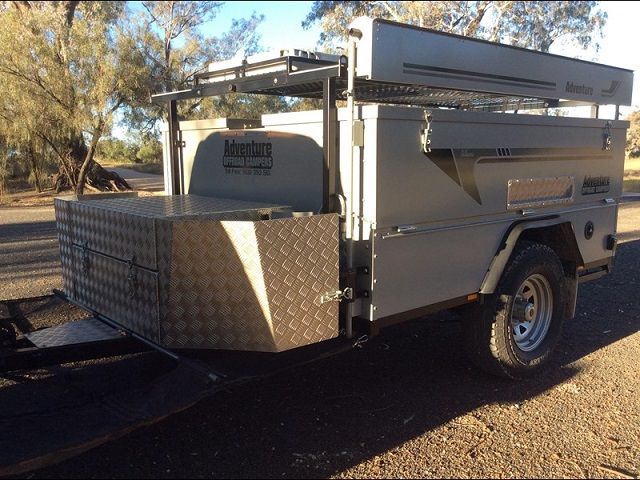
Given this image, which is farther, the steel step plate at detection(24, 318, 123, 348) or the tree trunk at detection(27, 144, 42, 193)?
the tree trunk at detection(27, 144, 42, 193)

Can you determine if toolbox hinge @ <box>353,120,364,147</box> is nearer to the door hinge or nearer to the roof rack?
the roof rack

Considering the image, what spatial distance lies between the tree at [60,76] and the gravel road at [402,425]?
53.3 feet

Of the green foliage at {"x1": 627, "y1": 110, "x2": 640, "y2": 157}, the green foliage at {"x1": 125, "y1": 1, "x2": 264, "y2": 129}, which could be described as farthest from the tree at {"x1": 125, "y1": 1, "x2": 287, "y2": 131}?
the green foliage at {"x1": 627, "y1": 110, "x2": 640, "y2": 157}

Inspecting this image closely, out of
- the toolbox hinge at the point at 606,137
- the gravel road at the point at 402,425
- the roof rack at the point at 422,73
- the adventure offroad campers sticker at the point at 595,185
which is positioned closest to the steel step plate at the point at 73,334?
the gravel road at the point at 402,425

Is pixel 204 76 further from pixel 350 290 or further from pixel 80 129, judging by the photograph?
pixel 80 129

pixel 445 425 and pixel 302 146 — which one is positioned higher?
pixel 302 146

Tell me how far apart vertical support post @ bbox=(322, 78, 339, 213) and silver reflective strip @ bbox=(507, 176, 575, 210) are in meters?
1.47

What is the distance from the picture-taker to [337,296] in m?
3.18

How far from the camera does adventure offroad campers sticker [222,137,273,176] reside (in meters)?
3.99

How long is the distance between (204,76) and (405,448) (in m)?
3.12

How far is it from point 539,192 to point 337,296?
6.91 feet

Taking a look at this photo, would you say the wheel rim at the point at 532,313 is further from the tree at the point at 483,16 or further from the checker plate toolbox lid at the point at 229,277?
the tree at the point at 483,16

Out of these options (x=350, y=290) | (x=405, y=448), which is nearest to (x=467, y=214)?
(x=350, y=290)

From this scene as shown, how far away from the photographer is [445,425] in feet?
11.7
